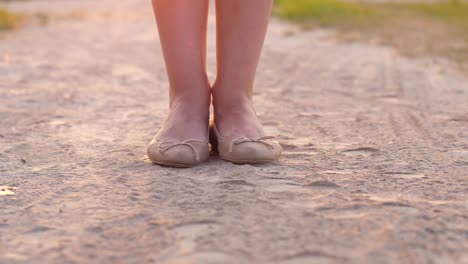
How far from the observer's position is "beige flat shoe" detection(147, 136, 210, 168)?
1.87m

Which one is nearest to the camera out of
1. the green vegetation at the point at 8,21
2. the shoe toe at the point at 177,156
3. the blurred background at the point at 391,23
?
the shoe toe at the point at 177,156

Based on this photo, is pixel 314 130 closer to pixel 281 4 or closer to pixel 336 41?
pixel 336 41

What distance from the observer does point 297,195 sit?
1642mm

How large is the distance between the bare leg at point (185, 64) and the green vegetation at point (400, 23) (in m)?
2.29

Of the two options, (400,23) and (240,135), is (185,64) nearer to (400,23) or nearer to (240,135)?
(240,135)

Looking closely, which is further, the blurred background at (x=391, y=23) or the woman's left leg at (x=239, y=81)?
the blurred background at (x=391, y=23)

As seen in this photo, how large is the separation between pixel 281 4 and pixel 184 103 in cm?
550

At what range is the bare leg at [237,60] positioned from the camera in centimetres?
193

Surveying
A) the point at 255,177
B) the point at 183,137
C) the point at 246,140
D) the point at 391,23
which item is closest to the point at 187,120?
the point at 183,137

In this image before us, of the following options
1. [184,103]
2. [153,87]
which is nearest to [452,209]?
[184,103]

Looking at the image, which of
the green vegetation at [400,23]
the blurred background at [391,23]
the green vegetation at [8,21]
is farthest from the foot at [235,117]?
the green vegetation at [8,21]

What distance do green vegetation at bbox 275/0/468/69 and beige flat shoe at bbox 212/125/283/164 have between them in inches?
88.5

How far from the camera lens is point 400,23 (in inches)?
233

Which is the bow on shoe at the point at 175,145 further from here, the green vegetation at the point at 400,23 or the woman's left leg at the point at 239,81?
the green vegetation at the point at 400,23
